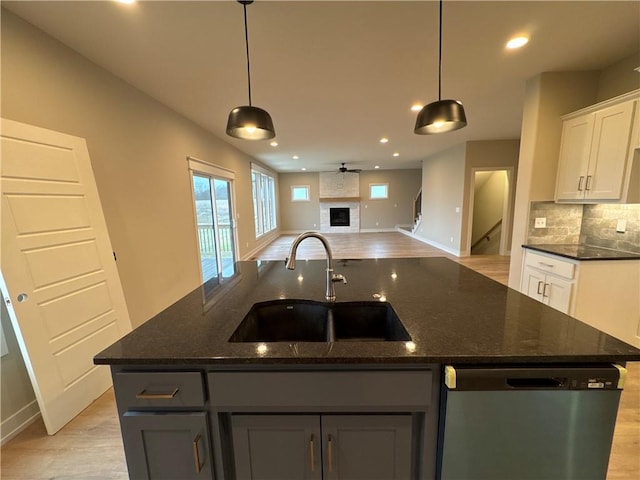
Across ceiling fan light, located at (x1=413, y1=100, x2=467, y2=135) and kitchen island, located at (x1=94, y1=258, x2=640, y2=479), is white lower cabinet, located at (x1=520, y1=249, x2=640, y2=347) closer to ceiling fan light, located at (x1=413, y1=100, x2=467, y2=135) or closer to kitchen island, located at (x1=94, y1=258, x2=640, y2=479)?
kitchen island, located at (x1=94, y1=258, x2=640, y2=479)

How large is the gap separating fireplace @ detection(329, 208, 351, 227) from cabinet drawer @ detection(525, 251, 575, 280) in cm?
886

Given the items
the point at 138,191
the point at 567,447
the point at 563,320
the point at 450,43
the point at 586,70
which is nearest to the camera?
the point at 567,447

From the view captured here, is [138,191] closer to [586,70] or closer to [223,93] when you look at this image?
[223,93]

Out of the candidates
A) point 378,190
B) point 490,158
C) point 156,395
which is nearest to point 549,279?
point 156,395

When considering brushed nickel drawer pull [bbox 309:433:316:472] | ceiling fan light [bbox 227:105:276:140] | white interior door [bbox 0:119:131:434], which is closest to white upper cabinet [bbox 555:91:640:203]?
ceiling fan light [bbox 227:105:276:140]

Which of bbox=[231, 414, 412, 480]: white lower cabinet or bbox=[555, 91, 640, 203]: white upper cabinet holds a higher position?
bbox=[555, 91, 640, 203]: white upper cabinet

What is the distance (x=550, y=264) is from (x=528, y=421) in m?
2.27

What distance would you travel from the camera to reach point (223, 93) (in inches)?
118

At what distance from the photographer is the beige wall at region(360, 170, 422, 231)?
36.4 feet

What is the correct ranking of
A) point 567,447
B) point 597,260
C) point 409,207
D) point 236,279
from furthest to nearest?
point 409,207
point 597,260
point 236,279
point 567,447

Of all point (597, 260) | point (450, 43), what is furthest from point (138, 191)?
point (597, 260)

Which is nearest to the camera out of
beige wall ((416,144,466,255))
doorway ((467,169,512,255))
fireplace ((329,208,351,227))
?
beige wall ((416,144,466,255))

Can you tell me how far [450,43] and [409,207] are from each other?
31.5 ft

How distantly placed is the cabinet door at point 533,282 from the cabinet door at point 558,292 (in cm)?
6
